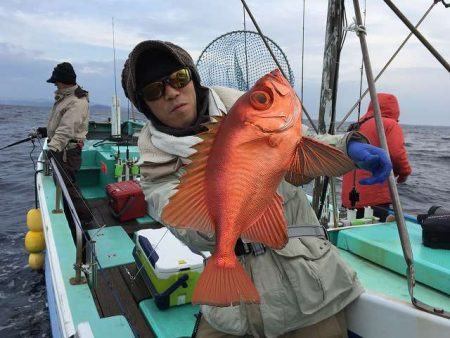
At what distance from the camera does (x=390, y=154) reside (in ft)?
15.7

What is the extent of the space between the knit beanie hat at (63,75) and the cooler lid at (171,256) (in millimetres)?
3212

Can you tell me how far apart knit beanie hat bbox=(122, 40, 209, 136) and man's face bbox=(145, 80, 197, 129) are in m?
0.04

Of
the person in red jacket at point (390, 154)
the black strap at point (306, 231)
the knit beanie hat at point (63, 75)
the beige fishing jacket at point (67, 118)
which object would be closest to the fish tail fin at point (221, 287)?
the black strap at point (306, 231)

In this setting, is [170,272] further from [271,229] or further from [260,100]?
[260,100]

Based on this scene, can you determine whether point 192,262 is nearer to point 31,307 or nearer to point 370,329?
point 370,329

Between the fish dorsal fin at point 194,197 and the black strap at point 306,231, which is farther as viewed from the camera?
the black strap at point 306,231

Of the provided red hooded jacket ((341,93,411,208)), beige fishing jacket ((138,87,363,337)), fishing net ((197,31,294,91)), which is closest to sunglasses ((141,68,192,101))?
beige fishing jacket ((138,87,363,337))

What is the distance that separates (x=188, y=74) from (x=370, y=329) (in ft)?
5.45

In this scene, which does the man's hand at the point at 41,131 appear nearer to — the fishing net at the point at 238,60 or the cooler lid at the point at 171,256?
the cooler lid at the point at 171,256

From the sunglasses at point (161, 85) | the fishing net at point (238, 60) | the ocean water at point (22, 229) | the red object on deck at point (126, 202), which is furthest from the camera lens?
the red object on deck at point (126, 202)

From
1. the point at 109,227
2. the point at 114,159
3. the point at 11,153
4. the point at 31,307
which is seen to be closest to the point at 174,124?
the point at 109,227

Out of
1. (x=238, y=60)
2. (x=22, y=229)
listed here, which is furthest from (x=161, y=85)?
(x=22, y=229)

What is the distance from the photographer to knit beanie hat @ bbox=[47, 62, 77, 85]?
607cm

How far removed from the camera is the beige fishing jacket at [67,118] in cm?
607
